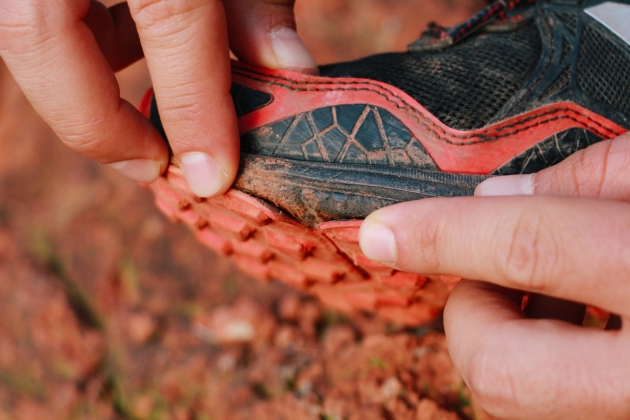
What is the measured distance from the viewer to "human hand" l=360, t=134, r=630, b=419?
25.8 inches

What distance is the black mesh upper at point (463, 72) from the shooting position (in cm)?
101

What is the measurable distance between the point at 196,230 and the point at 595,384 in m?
0.83

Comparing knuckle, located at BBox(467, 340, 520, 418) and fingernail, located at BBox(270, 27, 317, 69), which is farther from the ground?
fingernail, located at BBox(270, 27, 317, 69)

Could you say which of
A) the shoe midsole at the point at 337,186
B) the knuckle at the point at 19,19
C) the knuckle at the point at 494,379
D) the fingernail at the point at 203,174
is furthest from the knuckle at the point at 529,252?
the knuckle at the point at 19,19

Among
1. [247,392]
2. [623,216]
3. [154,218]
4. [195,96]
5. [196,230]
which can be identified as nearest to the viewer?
[623,216]

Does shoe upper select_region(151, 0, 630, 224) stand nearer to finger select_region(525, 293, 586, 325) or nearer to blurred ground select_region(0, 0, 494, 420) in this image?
finger select_region(525, 293, 586, 325)

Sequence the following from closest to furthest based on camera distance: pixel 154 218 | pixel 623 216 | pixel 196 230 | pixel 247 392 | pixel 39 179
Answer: pixel 623 216 < pixel 196 230 < pixel 247 392 < pixel 154 218 < pixel 39 179

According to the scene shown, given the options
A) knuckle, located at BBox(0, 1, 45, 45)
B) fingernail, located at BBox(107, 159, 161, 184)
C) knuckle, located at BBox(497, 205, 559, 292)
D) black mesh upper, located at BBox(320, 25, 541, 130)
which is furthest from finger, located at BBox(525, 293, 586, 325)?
knuckle, located at BBox(0, 1, 45, 45)

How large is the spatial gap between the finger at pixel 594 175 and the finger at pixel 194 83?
0.53m

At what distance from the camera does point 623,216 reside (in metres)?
0.65

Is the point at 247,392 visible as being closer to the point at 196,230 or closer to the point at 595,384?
the point at 196,230

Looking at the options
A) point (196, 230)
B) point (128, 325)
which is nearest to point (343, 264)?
point (196, 230)

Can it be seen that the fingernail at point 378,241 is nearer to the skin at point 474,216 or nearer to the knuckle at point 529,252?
the skin at point 474,216

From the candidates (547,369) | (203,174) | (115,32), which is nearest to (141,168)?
(203,174)
